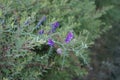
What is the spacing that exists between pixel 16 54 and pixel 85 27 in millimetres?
828

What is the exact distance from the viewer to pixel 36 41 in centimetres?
143

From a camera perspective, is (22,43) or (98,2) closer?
(22,43)

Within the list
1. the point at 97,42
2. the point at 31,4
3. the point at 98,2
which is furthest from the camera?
the point at 97,42

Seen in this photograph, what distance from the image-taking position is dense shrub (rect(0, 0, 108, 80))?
4.76 ft

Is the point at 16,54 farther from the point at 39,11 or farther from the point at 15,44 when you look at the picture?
the point at 39,11

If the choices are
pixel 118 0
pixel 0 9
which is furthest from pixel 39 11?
pixel 118 0

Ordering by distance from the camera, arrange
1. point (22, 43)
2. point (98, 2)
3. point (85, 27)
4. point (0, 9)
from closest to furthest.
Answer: point (22, 43) → point (0, 9) → point (85, 27) → point (98, 2)

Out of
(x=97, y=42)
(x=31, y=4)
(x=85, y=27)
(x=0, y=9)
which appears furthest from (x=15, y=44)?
(x=97, y=42)

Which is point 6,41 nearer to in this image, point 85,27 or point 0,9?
point 0,9

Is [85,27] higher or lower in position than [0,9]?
lower

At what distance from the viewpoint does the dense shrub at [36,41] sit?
4.76 feet

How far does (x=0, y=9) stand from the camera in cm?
157

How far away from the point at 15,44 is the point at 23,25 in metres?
0.11

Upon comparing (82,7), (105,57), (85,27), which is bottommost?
(105,57)
